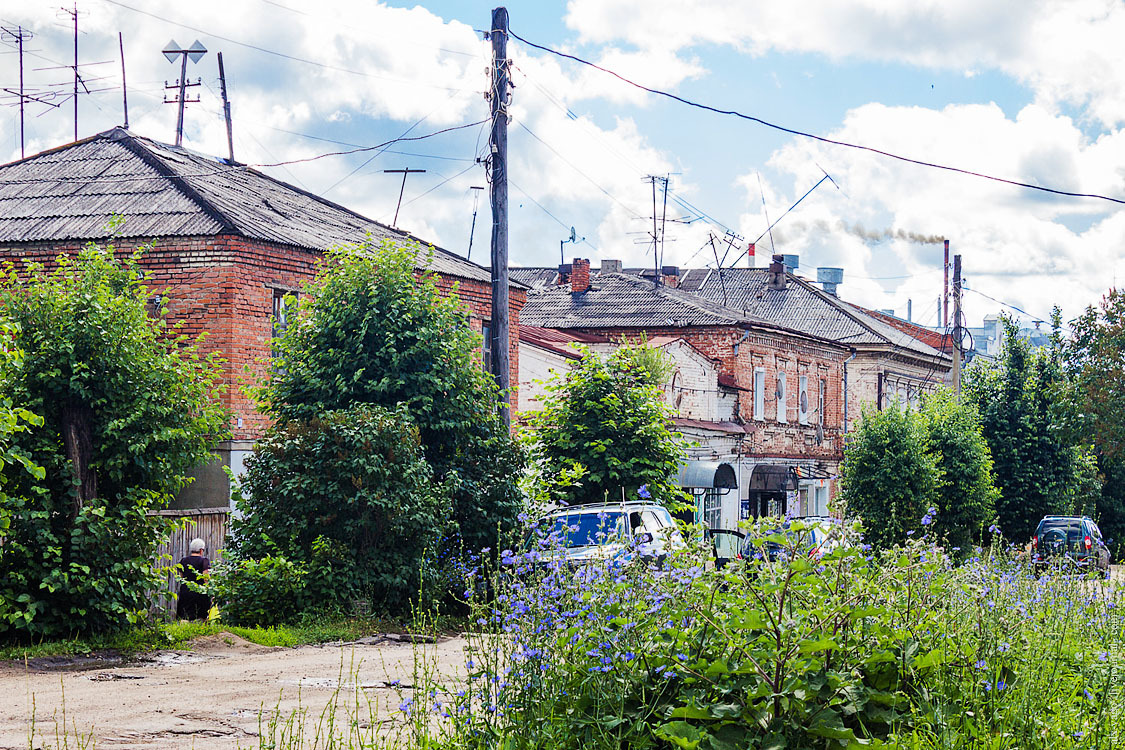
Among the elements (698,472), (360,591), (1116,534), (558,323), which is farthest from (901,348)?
(360,591)

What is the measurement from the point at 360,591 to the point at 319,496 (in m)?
1.23

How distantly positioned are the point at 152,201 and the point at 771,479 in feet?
77.0

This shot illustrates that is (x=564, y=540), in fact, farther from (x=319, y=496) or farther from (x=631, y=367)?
(x=631, y=367)

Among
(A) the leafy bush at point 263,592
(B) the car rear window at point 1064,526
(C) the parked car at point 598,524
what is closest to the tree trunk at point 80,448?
(A) the leafy bush at point 263,592

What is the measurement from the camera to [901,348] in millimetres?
49188

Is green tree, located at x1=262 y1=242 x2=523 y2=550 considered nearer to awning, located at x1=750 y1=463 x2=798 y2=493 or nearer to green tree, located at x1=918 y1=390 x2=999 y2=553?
green tree, located at x1=918 y1=390 x2=999 y2=553

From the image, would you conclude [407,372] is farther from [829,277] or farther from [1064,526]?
[829,277]

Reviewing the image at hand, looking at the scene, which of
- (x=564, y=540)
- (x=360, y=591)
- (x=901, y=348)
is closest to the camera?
(x=564, y=540)

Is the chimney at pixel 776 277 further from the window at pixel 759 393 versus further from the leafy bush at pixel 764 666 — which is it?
the leafy bush at pixel 764 666

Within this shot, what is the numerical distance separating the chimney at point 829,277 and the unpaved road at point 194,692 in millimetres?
60945

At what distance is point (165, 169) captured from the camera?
23078 mm

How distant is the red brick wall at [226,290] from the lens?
19.9 metres

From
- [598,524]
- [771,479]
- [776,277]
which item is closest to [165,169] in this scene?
[598,524]

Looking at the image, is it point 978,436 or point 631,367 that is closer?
point 631,367
